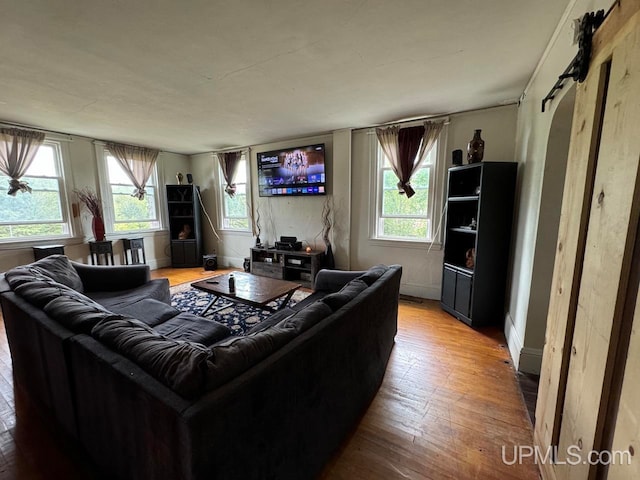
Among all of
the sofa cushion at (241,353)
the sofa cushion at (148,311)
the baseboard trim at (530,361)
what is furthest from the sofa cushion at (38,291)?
the baseboard trim at (530,361)

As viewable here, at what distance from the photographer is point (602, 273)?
2.83 ft

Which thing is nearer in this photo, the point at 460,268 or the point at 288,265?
the point at 460,268

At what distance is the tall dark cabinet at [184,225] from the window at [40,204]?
Result: 1.59 meters

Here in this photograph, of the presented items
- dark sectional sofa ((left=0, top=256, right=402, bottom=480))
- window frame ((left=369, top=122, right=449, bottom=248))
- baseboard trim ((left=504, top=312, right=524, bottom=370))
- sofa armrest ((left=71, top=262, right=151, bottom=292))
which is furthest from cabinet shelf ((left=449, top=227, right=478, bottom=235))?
sofa armrest ((left=71, top=262, right=151, bottom=292))

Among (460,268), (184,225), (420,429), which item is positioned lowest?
(420,429)

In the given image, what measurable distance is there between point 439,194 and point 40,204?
576cm

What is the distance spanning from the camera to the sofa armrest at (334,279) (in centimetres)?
267

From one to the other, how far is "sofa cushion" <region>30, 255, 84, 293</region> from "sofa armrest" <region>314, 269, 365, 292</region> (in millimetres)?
2259

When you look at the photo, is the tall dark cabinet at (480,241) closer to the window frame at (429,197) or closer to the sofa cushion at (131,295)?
the window frame at (429,197)

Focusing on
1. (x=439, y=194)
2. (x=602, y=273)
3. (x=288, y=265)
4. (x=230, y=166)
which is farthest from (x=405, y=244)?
(x=230, y=166)

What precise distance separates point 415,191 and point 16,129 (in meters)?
5.50

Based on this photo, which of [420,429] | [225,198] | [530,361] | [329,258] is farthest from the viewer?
[225,198]

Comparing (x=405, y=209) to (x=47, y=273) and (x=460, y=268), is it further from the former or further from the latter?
(x=47, y=273)

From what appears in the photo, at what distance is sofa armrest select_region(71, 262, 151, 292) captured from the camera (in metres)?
2.75
